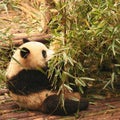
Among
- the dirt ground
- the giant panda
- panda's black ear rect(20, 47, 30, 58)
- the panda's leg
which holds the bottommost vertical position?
the dirt ground

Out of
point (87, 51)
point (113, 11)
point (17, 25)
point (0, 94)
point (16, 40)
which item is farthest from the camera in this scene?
point (17, 25)

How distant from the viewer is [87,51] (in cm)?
441

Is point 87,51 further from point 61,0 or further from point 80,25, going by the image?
point 61,0

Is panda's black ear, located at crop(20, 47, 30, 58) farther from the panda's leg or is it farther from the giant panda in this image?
the panda's leg

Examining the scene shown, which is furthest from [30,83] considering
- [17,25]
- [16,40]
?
[17,25]

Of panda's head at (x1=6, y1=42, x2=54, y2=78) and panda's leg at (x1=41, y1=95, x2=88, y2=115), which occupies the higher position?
panda's head at (x1=6, y1=42, x2=54, y2=78)

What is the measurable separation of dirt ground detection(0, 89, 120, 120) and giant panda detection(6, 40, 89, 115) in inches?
2.2

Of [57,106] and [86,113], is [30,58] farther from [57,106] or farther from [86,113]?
[86,113]

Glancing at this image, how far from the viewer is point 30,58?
4.26 metres

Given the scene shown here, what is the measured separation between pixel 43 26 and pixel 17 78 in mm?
1853

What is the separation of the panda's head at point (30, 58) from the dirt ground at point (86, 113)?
1.17 feet

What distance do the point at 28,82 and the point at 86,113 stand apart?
624mm

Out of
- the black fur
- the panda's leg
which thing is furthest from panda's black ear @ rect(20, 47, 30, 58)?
the panda's leg

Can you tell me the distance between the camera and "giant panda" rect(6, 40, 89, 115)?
13.7ft
